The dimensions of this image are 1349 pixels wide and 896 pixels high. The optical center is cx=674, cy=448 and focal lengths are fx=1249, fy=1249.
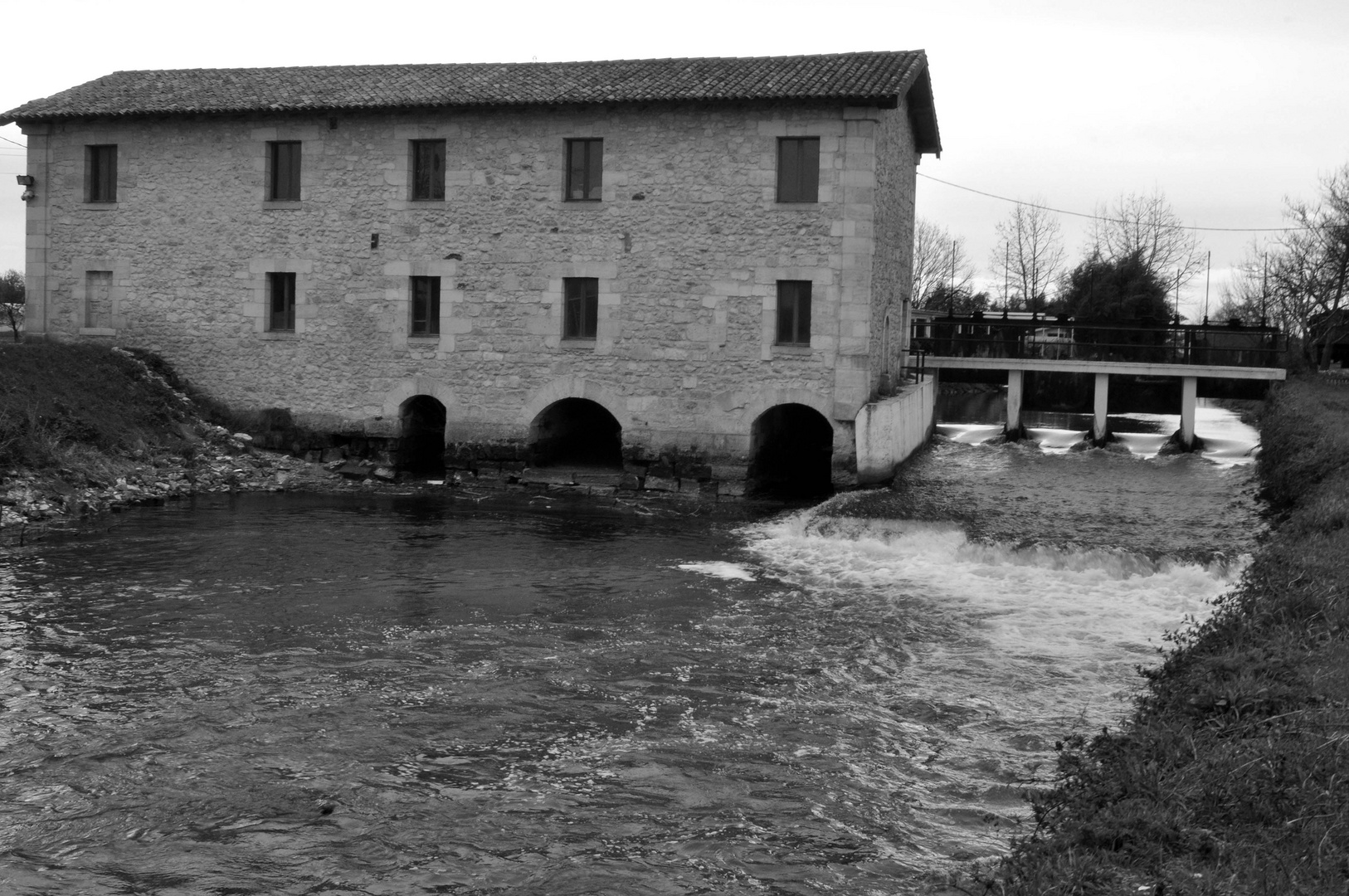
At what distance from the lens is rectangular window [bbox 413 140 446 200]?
2197 centimetres

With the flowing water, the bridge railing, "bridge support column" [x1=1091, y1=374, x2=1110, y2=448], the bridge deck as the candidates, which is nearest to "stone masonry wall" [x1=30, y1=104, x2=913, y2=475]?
the flowing water

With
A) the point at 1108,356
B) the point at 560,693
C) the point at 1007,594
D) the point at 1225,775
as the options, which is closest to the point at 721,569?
the point at 1007,594

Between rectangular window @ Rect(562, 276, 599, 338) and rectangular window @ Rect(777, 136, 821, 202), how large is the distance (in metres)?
3.59

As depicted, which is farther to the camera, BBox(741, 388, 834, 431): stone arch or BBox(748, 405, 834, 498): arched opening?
BBox(748, 405, 834, 498): arched opening

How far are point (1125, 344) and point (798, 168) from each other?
36.2 ft

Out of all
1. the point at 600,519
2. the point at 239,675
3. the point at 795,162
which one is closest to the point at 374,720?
the point at 239,675

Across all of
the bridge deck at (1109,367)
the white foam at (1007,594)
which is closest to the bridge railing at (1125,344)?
the bridge deck at (1109,367)

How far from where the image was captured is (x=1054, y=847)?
5.68 meters

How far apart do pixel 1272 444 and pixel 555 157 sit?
12.7m

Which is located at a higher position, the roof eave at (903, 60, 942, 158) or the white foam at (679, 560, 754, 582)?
the roof eave at (903, 60, 942, 158)

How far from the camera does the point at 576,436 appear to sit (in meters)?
24.2

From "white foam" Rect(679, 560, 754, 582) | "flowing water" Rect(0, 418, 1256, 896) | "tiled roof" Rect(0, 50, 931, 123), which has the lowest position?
"flowing water" Rect(0, 418, 1256, 896)

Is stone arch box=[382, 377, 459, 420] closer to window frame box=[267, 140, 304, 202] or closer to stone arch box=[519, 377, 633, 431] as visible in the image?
stone arch box=[519, 377, 633, 431]

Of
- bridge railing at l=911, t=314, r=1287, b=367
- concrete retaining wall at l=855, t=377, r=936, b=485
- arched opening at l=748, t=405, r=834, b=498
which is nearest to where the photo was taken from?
concrete retaining wall at l=855, t=377, r=936, b=485
